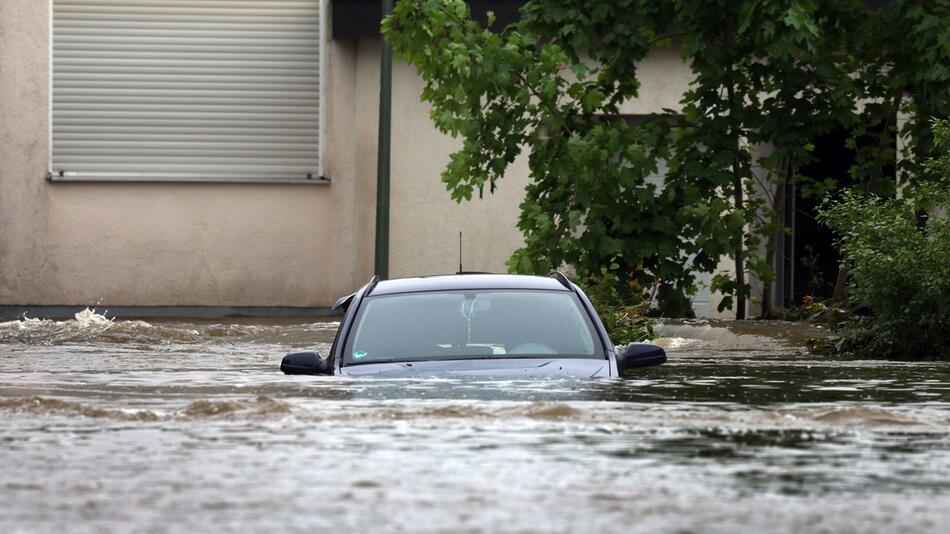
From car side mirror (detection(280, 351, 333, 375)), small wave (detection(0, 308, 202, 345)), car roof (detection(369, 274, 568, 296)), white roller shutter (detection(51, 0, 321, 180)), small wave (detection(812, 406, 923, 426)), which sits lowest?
small wave (detection(0, 308, 202, 345))

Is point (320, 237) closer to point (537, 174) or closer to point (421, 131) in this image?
point (421, 131)

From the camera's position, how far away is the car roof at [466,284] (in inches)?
425

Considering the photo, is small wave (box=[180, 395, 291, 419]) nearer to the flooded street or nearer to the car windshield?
the flooded street

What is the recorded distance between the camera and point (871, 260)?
14945 millimetres

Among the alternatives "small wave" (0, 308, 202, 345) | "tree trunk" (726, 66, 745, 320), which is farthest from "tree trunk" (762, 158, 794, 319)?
"small wave" (0, 308, 202, 345)

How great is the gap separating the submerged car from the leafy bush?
15.7ft

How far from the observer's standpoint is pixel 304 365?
33.4ft

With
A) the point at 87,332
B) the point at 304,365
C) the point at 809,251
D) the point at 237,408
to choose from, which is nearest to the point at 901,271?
the point at 304,365

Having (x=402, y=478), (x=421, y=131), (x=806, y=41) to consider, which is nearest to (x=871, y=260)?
(x=806, y=41)

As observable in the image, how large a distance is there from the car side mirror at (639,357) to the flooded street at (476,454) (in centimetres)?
17

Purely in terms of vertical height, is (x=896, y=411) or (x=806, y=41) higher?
(x=806, y=41)

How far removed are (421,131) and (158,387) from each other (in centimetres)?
1460

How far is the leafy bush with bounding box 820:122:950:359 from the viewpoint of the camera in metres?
14.9

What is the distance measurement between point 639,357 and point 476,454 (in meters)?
2.56
